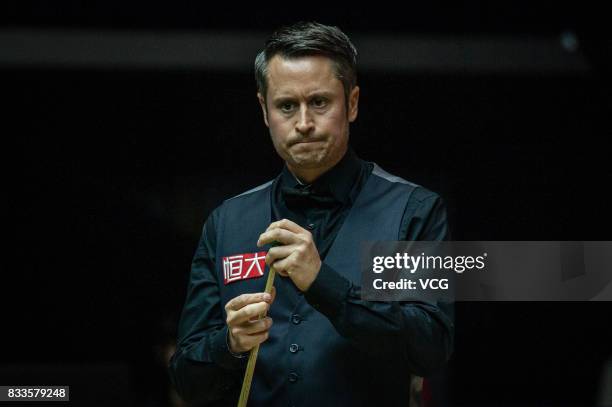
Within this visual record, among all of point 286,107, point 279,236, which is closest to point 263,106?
point 286,107

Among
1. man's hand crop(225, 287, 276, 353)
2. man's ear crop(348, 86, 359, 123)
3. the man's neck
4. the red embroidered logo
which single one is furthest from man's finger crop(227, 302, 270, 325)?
man's ear crop(348, 86, 359, 123)

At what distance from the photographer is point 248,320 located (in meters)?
1.36

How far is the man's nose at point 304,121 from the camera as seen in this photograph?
1.46 metres

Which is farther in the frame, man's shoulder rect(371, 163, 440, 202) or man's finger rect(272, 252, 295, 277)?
man's shoulder rect(371, 163, 440, 202)

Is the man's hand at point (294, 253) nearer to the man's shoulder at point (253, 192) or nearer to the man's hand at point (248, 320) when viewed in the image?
the man's hand at point (248, 320)

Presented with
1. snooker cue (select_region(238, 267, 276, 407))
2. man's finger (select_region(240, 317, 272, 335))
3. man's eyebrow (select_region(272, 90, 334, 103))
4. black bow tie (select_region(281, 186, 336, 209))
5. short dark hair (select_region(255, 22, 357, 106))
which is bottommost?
snooker cue (select_region(238, 267, 276, 407))

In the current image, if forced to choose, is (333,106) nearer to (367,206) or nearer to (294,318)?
(367,206)

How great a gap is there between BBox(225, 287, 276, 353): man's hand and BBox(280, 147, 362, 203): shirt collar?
0.64 ft

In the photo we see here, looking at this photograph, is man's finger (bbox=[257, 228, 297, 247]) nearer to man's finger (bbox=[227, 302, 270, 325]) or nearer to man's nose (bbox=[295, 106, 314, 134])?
man's finger (bbox=[227, 302, 270, 325])

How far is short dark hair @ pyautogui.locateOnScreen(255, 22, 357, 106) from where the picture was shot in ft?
4.88

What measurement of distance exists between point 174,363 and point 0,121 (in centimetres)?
57

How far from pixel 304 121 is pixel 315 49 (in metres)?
0.12

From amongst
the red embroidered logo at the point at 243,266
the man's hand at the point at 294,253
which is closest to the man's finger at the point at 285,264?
the man's hand at the point at 294,253

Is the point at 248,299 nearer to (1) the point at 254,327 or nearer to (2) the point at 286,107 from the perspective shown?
(1) the point at 254,327
